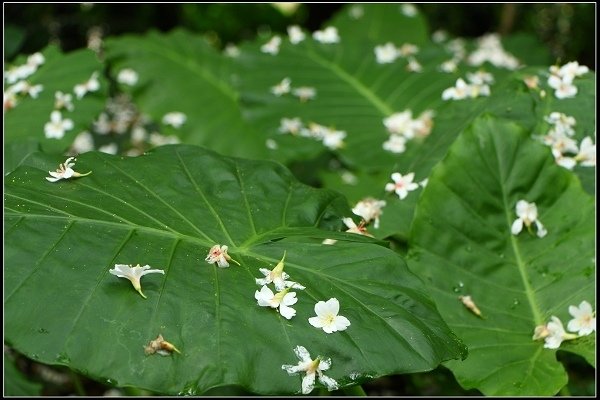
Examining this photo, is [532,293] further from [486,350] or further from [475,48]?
[475,48]

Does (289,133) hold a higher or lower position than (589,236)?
lower

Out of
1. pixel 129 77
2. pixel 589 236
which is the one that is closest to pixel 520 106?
pixel 589 236

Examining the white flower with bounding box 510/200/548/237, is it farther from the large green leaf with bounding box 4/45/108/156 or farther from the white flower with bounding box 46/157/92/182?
the large green leaf with bounding box 4/45/108/156

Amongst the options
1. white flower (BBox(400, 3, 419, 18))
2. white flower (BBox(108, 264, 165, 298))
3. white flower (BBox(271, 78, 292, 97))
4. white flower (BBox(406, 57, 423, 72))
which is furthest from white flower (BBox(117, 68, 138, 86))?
white flower (BBox(108, 264, 165, 298))

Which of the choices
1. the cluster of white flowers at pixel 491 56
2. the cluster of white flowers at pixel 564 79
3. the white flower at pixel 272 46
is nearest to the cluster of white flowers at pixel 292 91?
the white flower at pixel 272 46

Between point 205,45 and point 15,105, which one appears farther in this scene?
point 205,45
